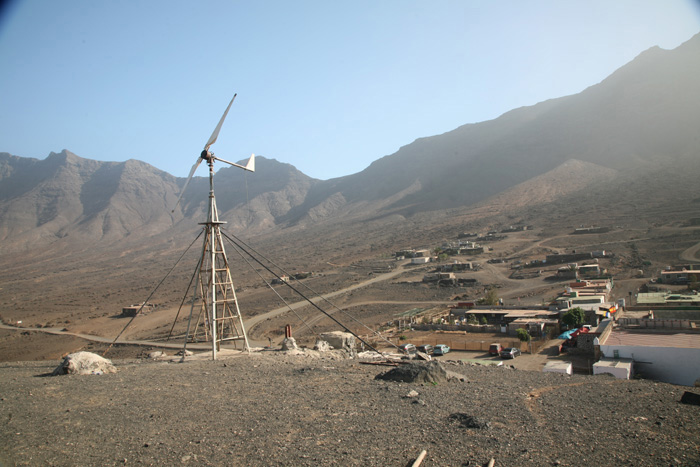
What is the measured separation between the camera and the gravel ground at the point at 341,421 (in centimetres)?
631

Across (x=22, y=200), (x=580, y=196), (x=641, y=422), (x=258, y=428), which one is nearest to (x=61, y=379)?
(x=258, y=428)

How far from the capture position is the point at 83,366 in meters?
12.2

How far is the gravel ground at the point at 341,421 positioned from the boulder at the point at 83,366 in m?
0.63

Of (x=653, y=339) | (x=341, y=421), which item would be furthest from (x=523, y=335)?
(x=341, y=421)

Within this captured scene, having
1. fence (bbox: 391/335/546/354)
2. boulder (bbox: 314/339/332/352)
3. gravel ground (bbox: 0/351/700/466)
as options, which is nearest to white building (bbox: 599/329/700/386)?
gravel ground (bbox: 0/351/700/466)

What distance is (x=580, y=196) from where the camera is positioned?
106 meters

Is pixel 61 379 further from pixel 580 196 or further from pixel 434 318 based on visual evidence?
pixel 580 196

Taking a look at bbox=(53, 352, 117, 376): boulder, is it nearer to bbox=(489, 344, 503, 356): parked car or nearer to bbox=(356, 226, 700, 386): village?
bbox=(356, 226, 700, 386): village

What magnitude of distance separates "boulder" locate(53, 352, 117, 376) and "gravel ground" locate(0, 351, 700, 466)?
0.63 meters

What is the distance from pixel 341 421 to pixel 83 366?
28.6 ft

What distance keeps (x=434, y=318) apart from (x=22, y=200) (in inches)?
8285

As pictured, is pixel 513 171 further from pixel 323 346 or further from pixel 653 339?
pixel 323 346

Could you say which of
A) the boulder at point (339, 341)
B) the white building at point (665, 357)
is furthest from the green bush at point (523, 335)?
the boulder at point (339, 341)

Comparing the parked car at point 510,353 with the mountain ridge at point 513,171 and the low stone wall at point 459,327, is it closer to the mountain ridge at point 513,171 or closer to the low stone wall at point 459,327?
the low stone wall at point 459,327
